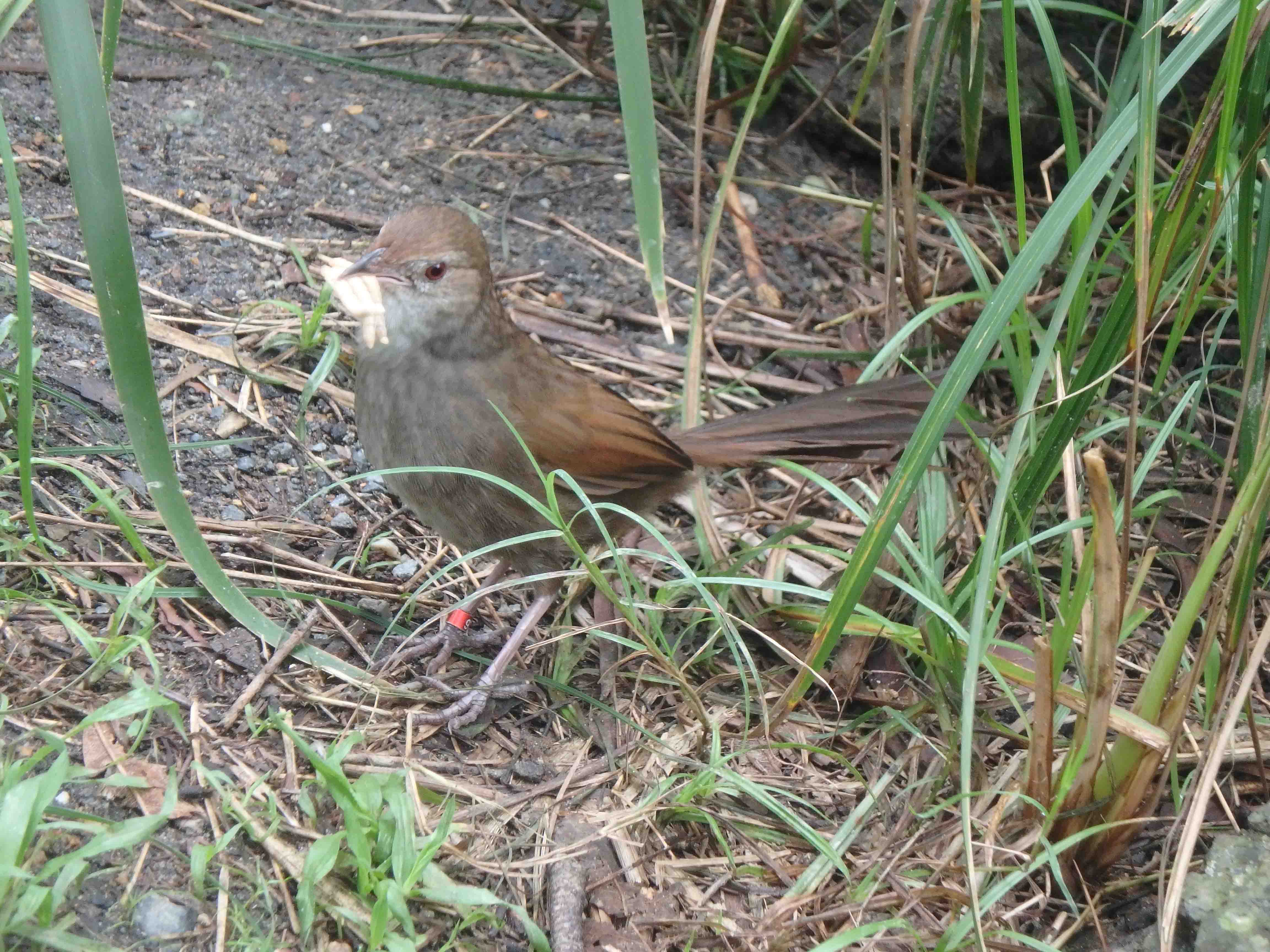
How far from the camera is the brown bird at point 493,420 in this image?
3.22 m

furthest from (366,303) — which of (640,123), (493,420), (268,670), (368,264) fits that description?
(640,123)

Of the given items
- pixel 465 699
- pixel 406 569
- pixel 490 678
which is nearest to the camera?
pixel 465 699

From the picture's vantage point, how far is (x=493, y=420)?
3.29 metres

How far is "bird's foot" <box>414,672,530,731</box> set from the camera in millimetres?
2986

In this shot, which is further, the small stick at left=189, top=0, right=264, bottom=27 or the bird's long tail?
the small stick at left=189, top=0, right=264, bottom=27

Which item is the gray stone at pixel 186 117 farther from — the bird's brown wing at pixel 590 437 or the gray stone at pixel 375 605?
the gray stone at pixel 375 605

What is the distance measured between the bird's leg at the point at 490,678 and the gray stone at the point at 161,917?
0.88 m

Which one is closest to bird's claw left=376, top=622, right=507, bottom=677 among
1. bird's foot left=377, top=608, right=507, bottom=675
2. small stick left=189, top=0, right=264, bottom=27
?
bird's foot left=377, top=608, right=507, bottom=675

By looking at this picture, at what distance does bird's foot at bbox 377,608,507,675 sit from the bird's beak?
2.95 ft

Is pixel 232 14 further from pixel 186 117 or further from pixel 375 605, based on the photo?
pixel 375 605

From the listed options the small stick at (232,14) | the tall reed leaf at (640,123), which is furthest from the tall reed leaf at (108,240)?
the small stick at (232,14)

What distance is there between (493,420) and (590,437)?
29 centimetres

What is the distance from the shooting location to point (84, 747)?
2408 mm

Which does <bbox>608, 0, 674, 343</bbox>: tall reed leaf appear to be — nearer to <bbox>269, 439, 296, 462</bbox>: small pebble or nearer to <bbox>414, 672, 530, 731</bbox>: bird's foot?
<bbox>414, 672, 530, 731</bbox>: bird's foot
